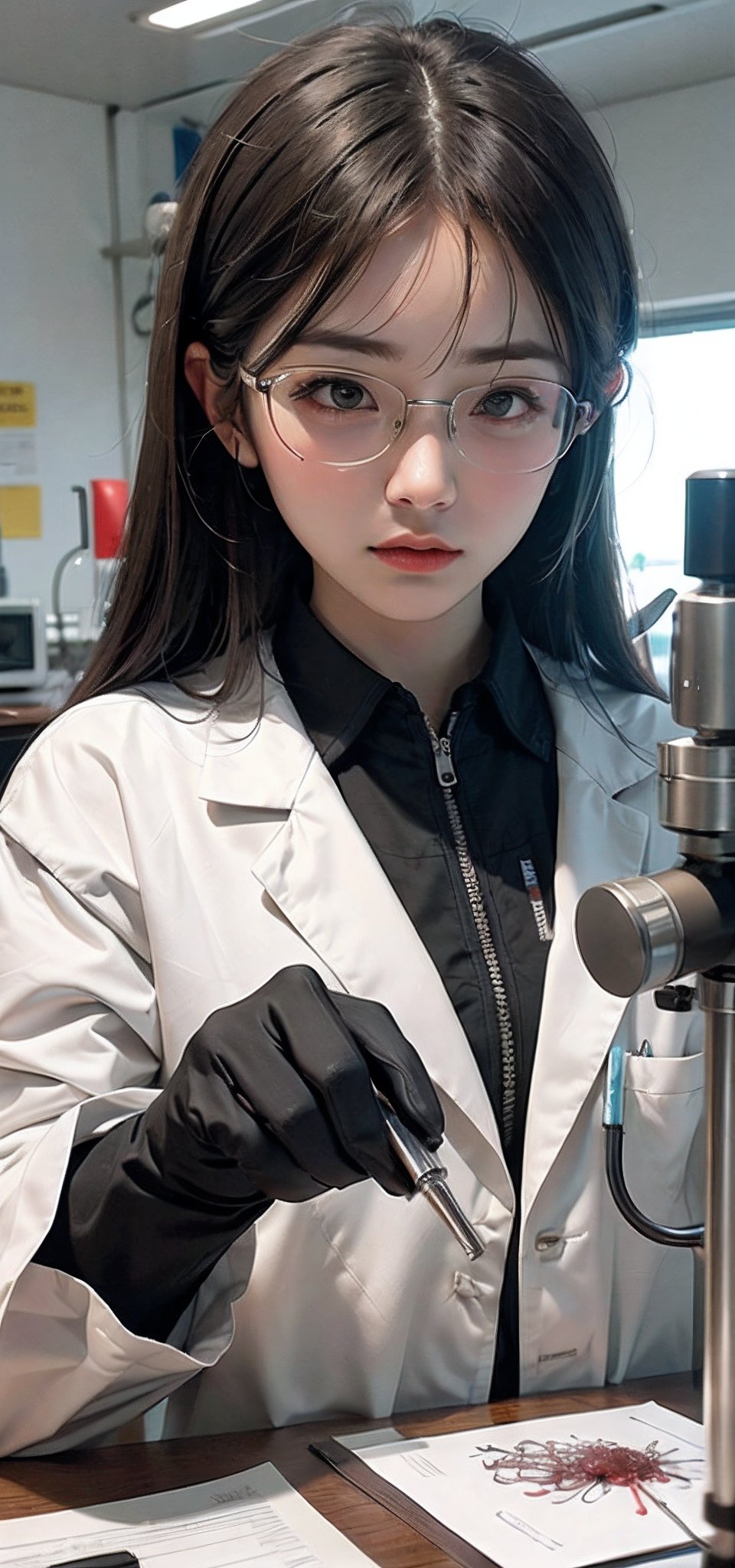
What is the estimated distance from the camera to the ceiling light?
2496 mm

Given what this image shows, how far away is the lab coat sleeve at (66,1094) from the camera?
2.66 feet

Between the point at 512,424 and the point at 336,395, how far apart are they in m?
0.11

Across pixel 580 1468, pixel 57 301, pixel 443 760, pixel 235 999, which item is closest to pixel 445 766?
pixel 443 760

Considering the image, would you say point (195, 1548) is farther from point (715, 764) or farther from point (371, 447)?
point (371, 447)

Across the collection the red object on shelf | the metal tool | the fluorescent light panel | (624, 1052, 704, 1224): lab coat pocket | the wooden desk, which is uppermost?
the fluorescent light panel

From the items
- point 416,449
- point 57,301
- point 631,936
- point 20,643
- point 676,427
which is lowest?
point 631,936

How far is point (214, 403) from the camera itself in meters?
1.00

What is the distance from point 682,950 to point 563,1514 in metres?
0.37

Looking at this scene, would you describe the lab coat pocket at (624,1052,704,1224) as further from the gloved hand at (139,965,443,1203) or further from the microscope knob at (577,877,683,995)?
the microscope knob at (577,877,683,995)

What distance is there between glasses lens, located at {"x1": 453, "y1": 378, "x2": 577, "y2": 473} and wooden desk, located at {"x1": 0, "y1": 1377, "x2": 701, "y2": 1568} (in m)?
0.56

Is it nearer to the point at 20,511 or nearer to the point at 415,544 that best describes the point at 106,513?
the point at 20,511

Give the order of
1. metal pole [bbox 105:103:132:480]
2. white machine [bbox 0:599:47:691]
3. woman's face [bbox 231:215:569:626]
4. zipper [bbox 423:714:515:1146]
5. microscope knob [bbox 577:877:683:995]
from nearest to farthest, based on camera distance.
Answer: microscope knob [bbox 577:877:683:995]
woman's face [bbox 231:215:569:626]
zipper [bbox 423:714:515:1146]
white machine [bbox 0:599:47:691]
metal pole [bbox 105:103:132:480]

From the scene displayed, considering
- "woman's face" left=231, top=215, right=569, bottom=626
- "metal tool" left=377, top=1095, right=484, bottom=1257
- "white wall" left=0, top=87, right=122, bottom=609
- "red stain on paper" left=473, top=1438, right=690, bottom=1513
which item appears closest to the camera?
"metal tool" left=377, top=1095, right=484, bottom=1257

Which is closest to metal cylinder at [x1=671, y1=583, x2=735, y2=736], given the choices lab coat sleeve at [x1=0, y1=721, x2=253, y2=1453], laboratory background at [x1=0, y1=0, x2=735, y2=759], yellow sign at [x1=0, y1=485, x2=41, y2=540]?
lab coat sleeve at [x1=0, y1=721, x2=253, y2=1453]
